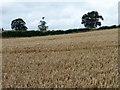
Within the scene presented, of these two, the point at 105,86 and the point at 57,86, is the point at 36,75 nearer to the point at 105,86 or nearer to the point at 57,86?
the point at 57,86

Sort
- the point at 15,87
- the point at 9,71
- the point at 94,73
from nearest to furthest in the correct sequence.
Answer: the point at 15,87
the point at 94,73
the point at 9,71

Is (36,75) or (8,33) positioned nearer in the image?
(36,75)

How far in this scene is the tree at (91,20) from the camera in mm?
93438

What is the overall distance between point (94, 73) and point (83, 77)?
639mm

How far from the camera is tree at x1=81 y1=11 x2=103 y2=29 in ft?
307

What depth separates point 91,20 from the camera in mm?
93188

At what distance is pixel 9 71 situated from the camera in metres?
9.16

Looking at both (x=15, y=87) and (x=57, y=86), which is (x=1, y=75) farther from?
(x=57, y=86)

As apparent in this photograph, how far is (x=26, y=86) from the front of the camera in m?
6.45

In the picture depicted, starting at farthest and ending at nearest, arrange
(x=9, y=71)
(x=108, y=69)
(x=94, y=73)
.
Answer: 1. (x=9, y=71)
2. (x=108, y=69)
3. (x=94, y=73)

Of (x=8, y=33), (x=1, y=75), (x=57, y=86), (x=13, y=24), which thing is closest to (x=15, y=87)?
(x=57, y=86)

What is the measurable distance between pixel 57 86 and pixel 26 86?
2.08ft

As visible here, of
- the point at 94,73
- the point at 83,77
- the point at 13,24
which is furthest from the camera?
the point at 13,24

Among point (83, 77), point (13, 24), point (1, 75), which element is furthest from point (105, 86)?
point (13, 24)
